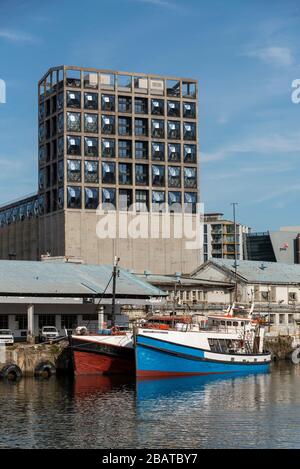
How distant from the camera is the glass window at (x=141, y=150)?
17462cm

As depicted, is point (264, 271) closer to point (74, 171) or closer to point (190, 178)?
point (190, 178)

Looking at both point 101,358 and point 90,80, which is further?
Answer: point 90,80

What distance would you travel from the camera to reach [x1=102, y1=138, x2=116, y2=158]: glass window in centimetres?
17062

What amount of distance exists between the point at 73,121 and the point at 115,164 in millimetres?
12187

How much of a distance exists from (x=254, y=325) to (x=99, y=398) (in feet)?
108

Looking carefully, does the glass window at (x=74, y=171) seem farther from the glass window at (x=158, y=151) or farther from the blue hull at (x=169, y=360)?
the blue hull at (x=169, y=360)

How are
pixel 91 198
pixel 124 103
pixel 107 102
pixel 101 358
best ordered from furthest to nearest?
pixel 124 103, pixel 107 102, pixel 91 198, pixel 101 358

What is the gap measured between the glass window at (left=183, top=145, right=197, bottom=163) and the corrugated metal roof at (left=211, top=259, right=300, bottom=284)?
1753 inches

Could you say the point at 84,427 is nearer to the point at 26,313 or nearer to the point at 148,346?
the point at 148,346

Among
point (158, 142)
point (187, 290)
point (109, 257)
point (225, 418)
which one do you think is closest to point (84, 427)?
point (225, 418)

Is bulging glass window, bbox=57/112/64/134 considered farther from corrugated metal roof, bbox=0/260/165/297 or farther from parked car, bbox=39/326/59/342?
parked car, bbox=39/326/59/342

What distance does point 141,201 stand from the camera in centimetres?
17425

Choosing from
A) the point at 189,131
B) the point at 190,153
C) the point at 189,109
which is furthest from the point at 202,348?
the point at 189,109

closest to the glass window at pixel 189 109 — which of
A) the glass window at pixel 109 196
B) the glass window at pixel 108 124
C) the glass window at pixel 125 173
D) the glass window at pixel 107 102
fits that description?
the glass window at pixel 107 102
